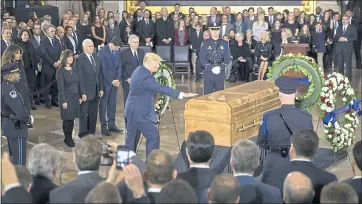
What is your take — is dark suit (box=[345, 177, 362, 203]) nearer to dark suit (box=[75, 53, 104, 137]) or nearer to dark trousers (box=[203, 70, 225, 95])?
dark suit (box=[75, 53, 104, 137])

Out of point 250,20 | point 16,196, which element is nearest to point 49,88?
point 250,20

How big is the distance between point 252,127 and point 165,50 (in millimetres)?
8284

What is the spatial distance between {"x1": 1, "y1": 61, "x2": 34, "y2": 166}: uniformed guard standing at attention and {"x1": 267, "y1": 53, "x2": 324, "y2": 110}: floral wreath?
4693mm

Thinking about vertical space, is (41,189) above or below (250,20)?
below

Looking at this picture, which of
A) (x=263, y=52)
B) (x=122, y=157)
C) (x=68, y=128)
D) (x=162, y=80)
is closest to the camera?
(x=122, y=157)

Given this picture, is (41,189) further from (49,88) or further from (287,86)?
(49,88)

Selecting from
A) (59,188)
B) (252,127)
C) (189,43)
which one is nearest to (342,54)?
(189,43)

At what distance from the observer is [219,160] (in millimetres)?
8727

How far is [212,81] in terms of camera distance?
1230 centimetres

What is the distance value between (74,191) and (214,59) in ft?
25.3

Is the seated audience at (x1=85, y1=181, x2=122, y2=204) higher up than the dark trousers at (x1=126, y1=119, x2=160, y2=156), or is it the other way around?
the seated audience at (x1=85, y1=181, x2=122, y2=204)

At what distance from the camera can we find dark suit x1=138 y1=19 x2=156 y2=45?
706 inches

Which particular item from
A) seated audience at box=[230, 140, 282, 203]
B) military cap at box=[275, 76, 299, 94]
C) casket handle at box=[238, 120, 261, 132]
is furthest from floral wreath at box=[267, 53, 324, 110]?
seated audience at box=[230, 140, 282, 203]

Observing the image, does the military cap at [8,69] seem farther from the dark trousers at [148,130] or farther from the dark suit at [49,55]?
the dark suit at [49,55]
